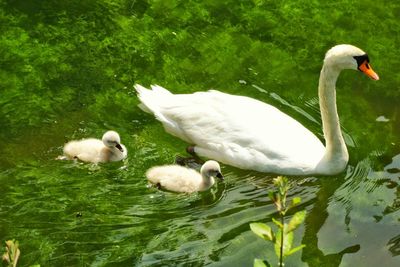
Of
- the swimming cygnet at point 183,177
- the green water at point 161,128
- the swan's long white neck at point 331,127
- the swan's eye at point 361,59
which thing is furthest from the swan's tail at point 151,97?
the swan's eye at point 361,59

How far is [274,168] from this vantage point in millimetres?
6527

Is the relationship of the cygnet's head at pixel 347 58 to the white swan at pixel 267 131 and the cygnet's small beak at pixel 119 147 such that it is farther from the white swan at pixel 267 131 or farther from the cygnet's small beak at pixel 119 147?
the cygnet's small beak at pixel 119 147

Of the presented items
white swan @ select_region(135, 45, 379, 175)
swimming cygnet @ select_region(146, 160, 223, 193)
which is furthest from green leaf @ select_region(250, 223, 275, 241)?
white swan @ select_region(135, 45, 379, 175)

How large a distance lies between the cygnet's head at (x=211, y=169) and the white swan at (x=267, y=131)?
344 mm

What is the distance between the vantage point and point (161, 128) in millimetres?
7277

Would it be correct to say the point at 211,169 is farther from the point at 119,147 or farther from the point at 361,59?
the point at 361,59

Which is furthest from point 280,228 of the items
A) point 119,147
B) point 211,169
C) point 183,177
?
point 119,147

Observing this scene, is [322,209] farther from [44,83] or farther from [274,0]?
[274,0]

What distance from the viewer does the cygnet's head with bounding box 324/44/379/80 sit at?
20.8 feet

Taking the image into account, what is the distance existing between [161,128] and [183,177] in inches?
40.6

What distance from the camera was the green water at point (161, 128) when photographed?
5.84m

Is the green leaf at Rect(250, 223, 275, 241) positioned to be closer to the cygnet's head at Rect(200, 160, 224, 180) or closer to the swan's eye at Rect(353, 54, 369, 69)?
the cygnet's head at Rect(200, 160, 224, 180)

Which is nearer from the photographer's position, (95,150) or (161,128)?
(95,150)

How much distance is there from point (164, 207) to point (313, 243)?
3.90 feet
